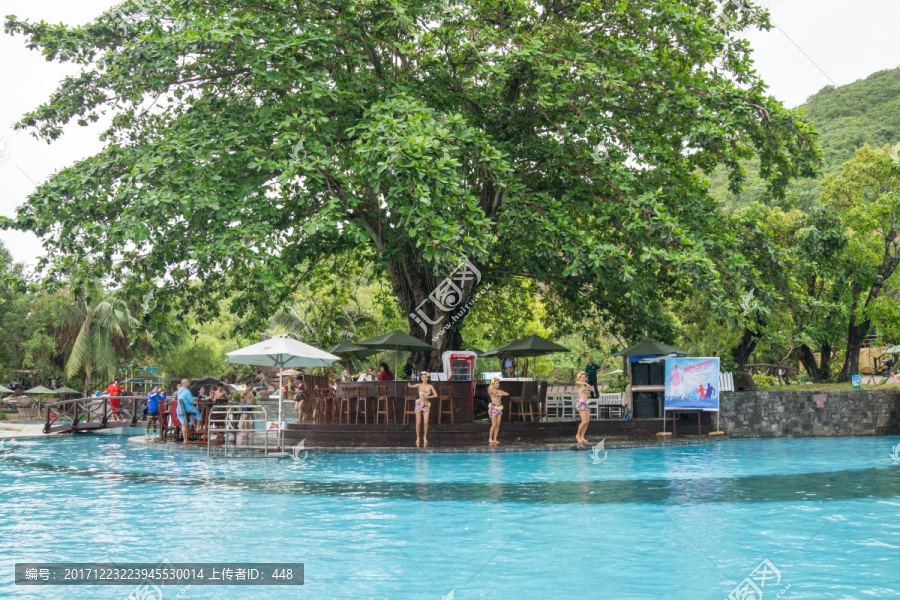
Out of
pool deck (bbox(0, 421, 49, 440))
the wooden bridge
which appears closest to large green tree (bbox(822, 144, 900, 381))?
the wooden bridge

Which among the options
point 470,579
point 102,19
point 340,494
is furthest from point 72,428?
point 470,579

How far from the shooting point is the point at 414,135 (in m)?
15.1

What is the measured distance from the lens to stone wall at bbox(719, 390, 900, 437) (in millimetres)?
22094

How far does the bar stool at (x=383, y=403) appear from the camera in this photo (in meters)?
18.9

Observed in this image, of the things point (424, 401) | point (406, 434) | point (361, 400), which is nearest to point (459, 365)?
point (361, 400)

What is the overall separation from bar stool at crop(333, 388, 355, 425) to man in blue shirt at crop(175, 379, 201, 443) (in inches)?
126

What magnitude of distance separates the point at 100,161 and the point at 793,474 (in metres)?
15.0

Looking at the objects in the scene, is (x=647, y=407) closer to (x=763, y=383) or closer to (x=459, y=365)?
(x=459, y=365)

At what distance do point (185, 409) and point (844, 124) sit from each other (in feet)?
154

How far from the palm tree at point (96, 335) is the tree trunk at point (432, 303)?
22.7m

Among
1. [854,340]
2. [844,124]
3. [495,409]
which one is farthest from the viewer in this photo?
[844,124]

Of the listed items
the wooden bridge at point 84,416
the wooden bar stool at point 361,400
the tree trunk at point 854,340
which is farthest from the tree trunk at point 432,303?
the tree trunk at point 854,340

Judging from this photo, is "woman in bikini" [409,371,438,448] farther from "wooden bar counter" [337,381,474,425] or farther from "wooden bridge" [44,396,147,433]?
"wooden bridge" [44,396,147,433]

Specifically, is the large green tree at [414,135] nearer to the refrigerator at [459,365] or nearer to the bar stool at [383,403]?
the refrigerator at [459,365]
